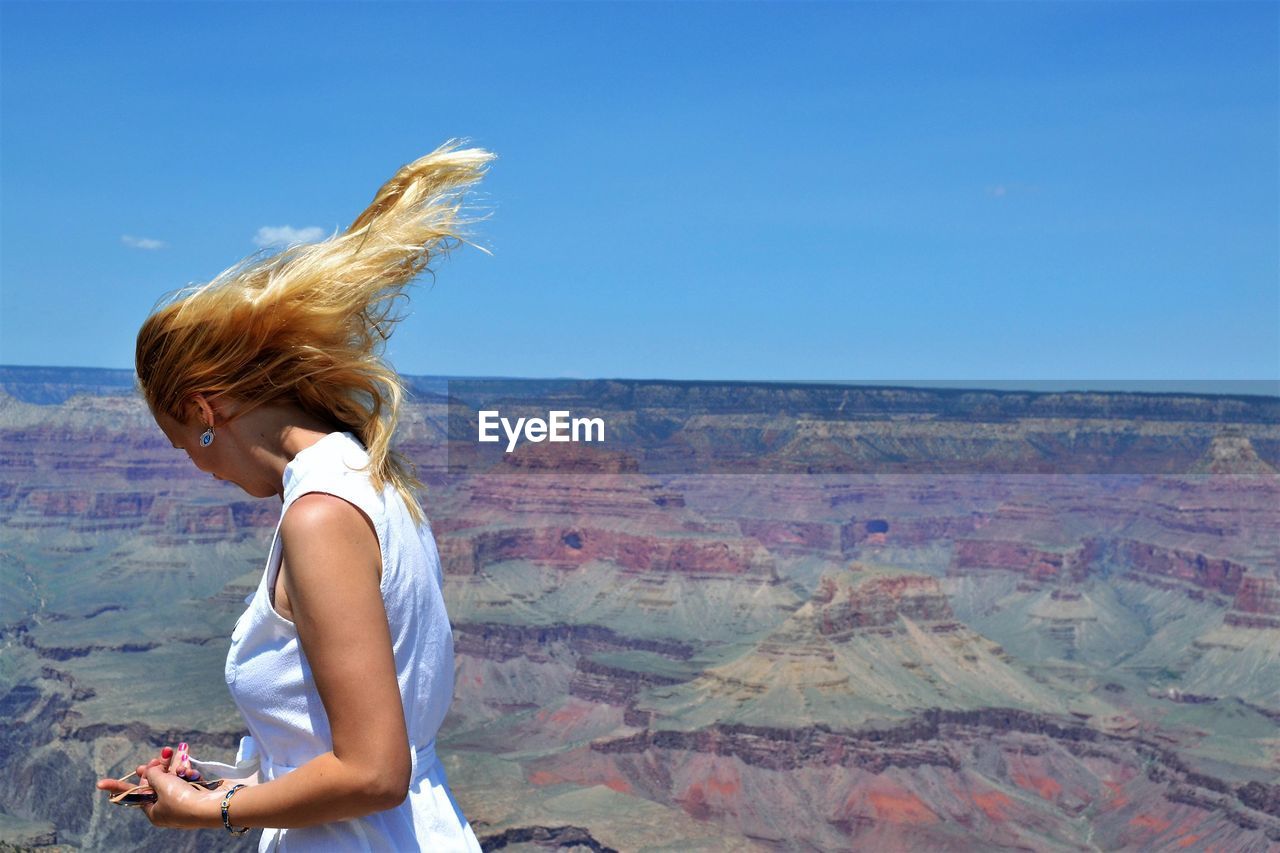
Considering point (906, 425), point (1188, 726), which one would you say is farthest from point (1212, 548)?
point (1188, 726)

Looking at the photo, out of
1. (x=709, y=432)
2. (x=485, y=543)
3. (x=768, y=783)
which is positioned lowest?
(x=768, y=783)

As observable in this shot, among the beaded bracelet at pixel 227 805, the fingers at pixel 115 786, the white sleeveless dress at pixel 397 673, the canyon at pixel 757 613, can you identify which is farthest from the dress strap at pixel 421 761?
the canyon at pixel 757 613

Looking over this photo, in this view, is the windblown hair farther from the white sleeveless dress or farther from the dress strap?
the dress strap

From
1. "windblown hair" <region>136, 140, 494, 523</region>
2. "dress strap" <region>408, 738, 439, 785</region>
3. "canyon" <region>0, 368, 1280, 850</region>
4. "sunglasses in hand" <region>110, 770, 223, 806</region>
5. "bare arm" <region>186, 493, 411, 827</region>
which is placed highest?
"windblown hair" <region>136, 140, 494, 523</region>

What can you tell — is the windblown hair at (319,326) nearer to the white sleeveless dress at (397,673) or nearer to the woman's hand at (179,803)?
the white sleeveless dress at (397,673)

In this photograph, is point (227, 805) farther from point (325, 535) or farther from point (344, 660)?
point (325, 535)

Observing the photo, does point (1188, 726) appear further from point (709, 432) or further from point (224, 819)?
point (224, 819)

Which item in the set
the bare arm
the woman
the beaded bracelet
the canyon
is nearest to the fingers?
the woman
